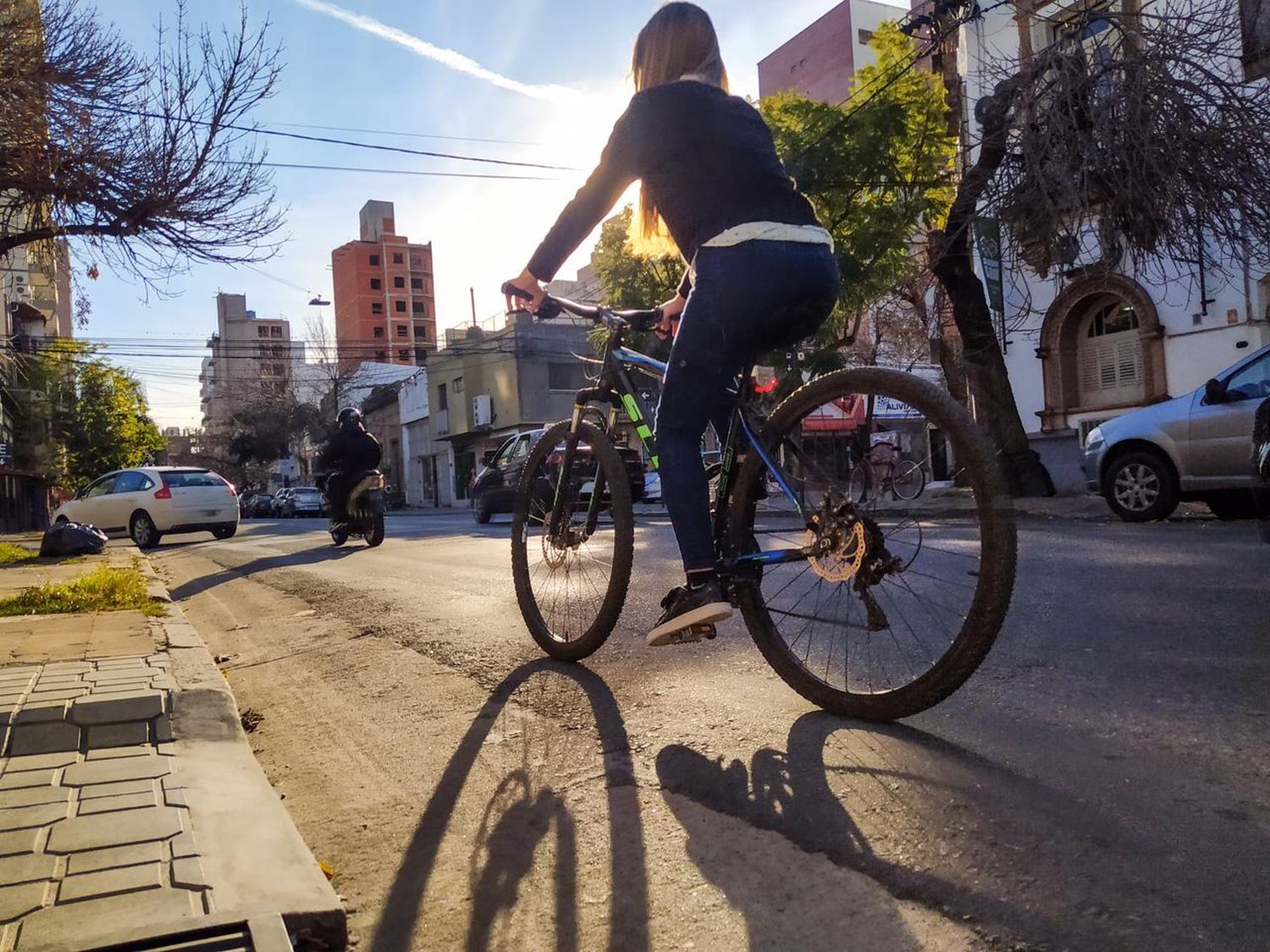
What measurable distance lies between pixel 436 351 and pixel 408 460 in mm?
10514

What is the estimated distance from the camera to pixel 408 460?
2131 inches

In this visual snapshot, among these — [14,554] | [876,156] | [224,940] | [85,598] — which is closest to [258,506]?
[14,554]

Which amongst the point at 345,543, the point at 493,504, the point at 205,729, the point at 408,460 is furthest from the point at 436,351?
the point at 205,729

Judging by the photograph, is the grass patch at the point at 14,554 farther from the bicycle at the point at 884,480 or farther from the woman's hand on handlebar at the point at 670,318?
the bicycle at the point at 884,480

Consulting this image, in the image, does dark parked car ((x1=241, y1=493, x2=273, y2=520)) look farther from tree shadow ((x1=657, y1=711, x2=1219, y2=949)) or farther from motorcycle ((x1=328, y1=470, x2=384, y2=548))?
tree shadow ((x1=657, y1=711, x2=1219, y2=949))

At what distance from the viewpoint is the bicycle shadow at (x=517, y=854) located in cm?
167

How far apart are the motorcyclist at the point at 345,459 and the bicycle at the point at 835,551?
902cm

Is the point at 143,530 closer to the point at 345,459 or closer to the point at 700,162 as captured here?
the point at 345,459

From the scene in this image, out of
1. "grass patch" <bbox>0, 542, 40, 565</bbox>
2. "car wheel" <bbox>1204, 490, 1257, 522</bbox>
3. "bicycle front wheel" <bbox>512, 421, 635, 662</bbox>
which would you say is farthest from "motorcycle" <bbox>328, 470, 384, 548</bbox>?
"car wheel" <bbox>1204, 490, 1257, 522</bbox>

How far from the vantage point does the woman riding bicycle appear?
2.73 m

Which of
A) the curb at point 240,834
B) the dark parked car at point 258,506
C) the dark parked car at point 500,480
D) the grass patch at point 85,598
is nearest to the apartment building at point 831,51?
the dark parked car at point 258,506

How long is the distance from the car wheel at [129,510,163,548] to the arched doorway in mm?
16262

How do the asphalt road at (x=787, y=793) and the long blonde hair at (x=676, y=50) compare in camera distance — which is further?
the long blonde hair at (x=676, y=50)

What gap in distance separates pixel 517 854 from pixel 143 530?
1669 centimetres
